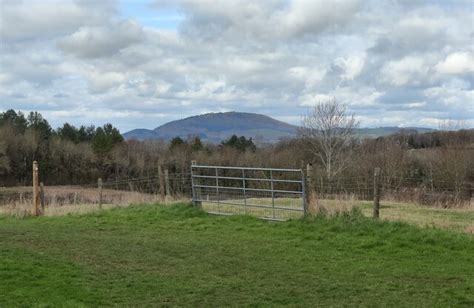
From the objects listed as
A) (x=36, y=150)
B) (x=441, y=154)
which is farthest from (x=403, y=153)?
(x=36, y=150)

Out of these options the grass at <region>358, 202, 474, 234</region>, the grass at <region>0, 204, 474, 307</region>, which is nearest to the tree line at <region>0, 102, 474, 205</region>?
the grass at <region>358, 202, 474, 234</region>

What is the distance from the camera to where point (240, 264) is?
9.31 m

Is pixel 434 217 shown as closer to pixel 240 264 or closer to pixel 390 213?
pixel 390 213

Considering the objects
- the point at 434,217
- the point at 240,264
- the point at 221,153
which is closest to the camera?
the point at 240,264

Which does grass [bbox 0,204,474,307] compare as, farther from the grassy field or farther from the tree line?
the tree line

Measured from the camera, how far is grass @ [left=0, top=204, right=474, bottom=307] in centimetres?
706

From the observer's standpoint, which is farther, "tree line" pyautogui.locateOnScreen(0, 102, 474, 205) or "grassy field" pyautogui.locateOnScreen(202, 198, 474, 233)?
"tree line" pyautogui.locateOnScreen(0, 102, 474, 205)

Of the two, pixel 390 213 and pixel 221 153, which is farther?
pixel 221 153

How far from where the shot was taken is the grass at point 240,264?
23.2ft

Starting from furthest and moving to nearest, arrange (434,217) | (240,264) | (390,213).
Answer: (390,213) → (434,217) → (240,264)

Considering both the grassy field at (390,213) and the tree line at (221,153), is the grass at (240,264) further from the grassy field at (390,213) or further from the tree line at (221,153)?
the tree line at (221,153)

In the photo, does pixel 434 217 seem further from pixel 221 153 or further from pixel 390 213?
pixel 221 153

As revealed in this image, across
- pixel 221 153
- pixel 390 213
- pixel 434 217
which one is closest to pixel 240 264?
pixel 434 217

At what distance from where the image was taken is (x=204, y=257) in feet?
32.7
